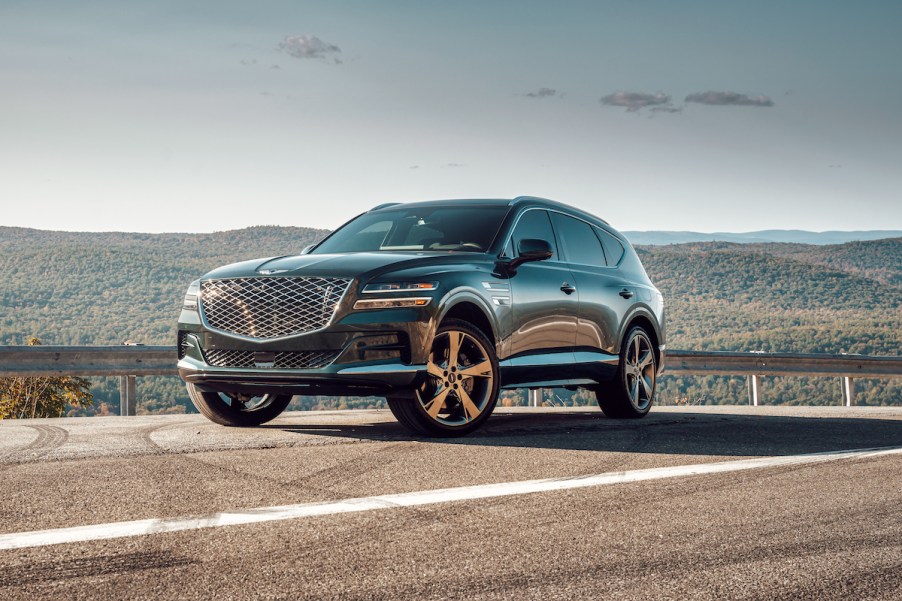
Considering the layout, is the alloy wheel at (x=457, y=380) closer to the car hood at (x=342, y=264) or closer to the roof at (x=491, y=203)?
the car hood at (x=342, y=264)

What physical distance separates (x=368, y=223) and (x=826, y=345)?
81337 millimetres

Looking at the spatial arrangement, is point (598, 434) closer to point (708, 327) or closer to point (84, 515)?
point (84, 515)

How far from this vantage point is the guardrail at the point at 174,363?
1184 centimetres

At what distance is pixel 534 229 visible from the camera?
30.6 ft

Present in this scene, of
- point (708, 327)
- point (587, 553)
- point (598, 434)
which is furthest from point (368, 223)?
point (708, 327)

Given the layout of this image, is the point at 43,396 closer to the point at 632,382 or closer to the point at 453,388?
the point at 632,382

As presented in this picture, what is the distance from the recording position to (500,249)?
337 inches

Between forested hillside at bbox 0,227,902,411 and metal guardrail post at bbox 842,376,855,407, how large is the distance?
72.6 ft

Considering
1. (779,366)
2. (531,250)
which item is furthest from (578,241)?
(779,366)

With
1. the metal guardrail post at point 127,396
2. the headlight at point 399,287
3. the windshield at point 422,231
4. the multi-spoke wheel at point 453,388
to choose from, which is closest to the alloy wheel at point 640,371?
the windshield at point 422,231

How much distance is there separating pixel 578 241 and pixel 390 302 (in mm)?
3009

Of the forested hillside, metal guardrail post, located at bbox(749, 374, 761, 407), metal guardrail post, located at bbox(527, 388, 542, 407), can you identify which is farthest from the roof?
the forested hillside

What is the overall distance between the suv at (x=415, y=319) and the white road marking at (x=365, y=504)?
1962 mm

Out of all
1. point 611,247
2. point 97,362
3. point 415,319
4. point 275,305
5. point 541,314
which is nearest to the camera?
point 415,319
